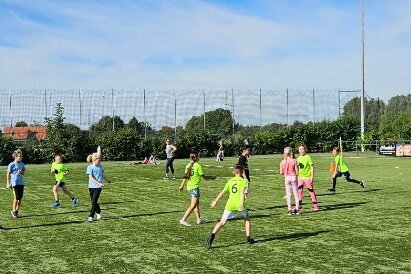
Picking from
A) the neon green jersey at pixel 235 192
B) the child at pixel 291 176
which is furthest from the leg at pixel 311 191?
the neon green jersey at pixel 235 192

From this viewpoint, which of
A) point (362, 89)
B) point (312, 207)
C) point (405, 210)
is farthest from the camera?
point (362, 89)

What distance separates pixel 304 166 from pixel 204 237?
5463mm

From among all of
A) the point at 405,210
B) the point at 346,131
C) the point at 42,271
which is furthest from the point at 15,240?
the point at 346,131

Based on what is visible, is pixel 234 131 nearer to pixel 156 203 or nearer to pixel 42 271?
pixel 156 203

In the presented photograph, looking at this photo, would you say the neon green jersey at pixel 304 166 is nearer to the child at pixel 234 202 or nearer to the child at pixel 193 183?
the child at pixel 193 183

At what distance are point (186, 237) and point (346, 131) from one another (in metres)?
52.4

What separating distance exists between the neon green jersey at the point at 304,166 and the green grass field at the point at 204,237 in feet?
3.32

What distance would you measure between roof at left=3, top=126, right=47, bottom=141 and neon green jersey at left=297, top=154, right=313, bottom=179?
37064 millimetres

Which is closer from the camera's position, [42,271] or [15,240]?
[42,271]

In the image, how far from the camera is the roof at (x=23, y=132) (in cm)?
5059

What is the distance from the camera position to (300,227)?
14.0 meters

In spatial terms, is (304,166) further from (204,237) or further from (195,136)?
(195,136)

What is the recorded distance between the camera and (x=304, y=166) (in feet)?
56.5

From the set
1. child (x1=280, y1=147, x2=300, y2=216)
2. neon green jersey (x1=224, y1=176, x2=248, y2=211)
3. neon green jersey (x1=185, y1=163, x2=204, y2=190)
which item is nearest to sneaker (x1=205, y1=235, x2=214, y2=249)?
neon green jersey (x1=224, y1=176, x2=248, y2=211)
